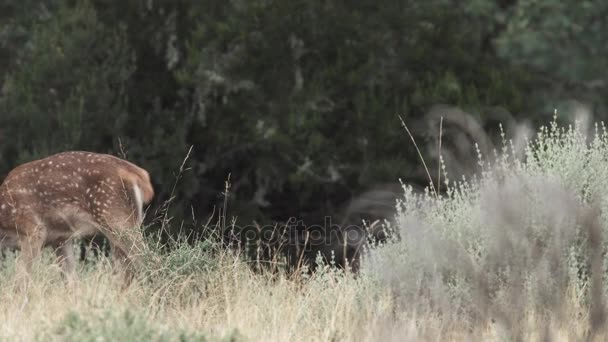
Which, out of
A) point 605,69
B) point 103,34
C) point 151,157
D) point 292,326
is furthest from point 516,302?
point 605,69

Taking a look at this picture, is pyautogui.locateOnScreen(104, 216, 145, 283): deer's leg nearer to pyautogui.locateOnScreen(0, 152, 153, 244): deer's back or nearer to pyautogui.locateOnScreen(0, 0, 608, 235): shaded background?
pyautogui.locateOnScreen(0, 152, 153, 244): deer's back

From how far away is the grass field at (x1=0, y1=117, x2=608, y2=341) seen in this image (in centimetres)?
471

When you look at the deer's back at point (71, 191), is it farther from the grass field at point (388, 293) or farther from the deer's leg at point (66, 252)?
the grass field at point (388, 293)

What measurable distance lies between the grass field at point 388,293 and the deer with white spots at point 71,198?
3.47ft

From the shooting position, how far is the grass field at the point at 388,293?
4.71 m

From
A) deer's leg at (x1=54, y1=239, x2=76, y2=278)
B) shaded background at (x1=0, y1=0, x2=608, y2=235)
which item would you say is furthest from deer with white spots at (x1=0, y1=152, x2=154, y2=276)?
shaded background at (x1=0, y1=0, x2=608, y2=235)

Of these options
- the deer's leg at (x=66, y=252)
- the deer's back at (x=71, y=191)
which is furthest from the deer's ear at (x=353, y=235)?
the deer's back at (x=71, y=191)

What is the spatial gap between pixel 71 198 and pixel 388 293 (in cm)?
332

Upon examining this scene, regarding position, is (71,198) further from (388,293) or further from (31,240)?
(388,293)

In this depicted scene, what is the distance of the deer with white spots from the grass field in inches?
41.6

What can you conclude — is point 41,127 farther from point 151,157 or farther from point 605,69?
point 605,69

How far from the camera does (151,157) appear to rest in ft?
41.9

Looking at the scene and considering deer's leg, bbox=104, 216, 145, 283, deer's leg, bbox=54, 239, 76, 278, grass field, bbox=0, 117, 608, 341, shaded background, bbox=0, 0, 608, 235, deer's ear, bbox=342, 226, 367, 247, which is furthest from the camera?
A: shaded background, bbox=0, 0, 608, 235

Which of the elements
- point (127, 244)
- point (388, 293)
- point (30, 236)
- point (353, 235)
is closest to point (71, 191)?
point (30, 236)
